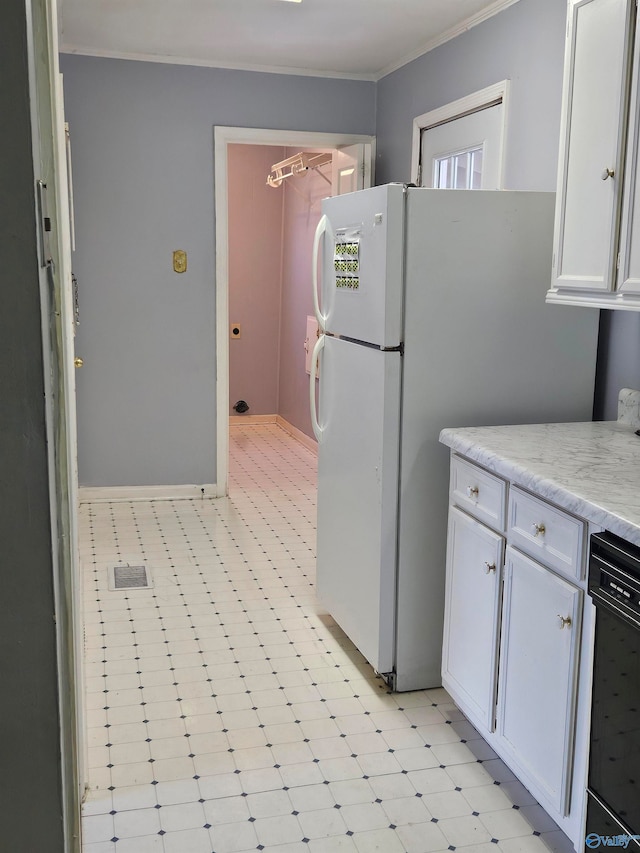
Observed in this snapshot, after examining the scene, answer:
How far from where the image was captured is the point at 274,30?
392 cm

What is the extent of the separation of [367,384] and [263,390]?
180 inches

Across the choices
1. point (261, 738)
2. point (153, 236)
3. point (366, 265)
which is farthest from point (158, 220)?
point (261, 738)

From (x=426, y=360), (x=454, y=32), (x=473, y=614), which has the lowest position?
(x=473, y=614)

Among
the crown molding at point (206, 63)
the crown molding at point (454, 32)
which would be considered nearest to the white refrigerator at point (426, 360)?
the crown molding at point (454, 32)

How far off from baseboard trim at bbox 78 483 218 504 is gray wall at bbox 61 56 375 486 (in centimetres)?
4

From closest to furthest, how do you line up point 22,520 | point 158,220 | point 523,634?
1. point 22,520
2. point 523,634
3. point 158,220

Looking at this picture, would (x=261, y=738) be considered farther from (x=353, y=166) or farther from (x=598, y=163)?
→ (x=353, y=166)

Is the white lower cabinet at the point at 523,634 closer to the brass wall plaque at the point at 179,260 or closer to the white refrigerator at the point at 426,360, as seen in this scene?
the white refrigerator at the point at 426,360

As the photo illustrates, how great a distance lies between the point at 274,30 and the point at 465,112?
3.21ft

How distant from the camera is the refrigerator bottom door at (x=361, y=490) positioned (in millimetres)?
2666

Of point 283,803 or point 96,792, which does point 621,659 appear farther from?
point 96,792

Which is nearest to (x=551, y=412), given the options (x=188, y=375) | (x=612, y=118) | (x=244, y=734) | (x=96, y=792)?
(x=612, y=118)

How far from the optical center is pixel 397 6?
3496mm

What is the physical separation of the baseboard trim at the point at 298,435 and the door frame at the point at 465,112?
241 cm
